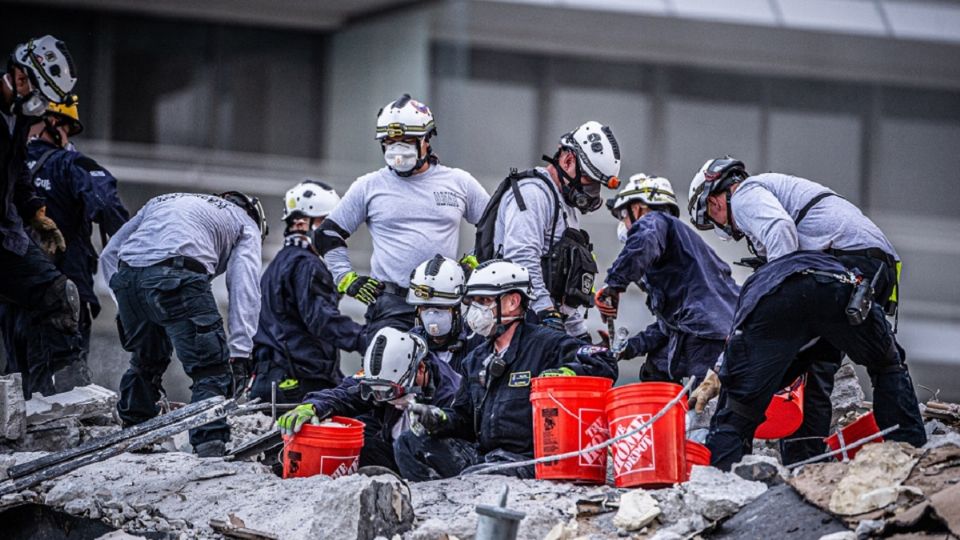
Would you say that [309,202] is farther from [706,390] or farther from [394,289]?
[706,390]

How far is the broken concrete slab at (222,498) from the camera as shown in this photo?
6.49m

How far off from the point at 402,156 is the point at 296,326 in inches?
56.1

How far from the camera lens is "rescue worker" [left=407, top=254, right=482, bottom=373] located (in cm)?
837

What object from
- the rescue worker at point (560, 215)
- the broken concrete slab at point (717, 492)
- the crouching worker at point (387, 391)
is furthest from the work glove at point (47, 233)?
the broken concrete slab at point (717, 492)

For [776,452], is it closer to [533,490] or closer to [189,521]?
[533,490]

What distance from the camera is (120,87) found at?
56.7 feet

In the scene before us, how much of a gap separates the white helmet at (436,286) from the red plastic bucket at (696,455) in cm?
187

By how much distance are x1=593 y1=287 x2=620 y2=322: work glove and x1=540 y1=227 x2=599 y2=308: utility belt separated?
0.06 metres

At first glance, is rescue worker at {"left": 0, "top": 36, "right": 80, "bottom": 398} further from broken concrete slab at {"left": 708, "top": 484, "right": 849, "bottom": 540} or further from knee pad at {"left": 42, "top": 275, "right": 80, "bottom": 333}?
broken concrete slab at {"left": 708, "top": 484, "right": 849, "bottom": 540}

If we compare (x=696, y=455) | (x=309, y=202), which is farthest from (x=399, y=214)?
(x=696, y=455)

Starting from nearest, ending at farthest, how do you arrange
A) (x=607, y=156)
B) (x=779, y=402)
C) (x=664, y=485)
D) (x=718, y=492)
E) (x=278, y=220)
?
(x=718, y=492) → (x=664, y=485) → (x=779, y=402) → (x=607, y=156) → (x=278, y=220)

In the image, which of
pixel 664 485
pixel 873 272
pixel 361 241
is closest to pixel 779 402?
pixel 873 272

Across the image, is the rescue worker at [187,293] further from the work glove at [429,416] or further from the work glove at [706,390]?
the work glove at [706,390]

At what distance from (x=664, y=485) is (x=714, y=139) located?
11.7 metres
